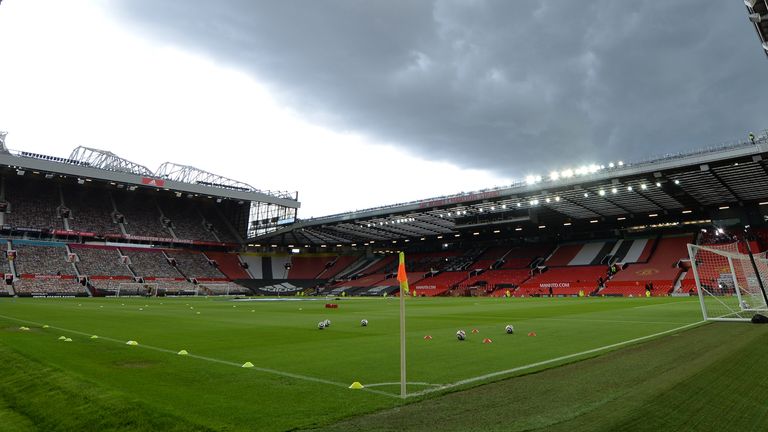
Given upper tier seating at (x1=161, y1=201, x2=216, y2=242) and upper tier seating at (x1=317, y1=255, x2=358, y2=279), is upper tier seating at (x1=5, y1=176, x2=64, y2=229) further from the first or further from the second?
upper tier seating at (x1=317, y1=255, x2=358, y2=279)

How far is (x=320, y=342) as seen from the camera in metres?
11.3

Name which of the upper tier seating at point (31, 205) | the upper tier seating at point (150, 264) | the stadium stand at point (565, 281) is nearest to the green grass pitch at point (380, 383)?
the stadium stand at point (565, 281)

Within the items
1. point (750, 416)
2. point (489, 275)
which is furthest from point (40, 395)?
point (489, 275)

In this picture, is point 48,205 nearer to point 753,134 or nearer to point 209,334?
point 209,334

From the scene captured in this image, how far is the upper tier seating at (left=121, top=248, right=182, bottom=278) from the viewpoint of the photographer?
193 feet

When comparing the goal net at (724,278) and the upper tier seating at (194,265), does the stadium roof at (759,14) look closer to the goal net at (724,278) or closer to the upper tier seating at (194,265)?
the goal net at (724,278)

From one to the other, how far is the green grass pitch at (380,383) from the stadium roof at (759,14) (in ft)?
38.0

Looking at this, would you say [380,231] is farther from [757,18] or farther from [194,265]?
[757,18]

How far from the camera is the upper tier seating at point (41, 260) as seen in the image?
49906 millimetres

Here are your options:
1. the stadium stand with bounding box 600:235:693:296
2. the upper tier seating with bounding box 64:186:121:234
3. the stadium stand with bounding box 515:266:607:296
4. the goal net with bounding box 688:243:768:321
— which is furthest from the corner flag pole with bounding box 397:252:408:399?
the upper tier seating with bounding box 64:186:121:234

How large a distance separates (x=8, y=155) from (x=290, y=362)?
59.2m

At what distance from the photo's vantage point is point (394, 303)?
34812mm

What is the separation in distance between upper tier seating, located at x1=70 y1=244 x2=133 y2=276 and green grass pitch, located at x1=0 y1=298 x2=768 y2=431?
165 feet

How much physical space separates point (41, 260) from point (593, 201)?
6585 cm
